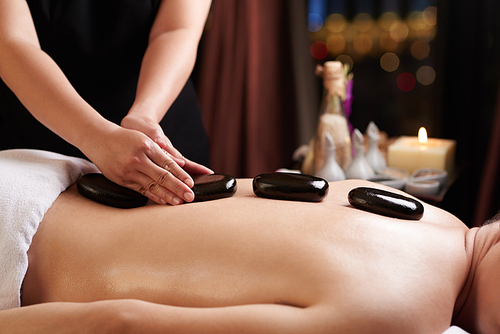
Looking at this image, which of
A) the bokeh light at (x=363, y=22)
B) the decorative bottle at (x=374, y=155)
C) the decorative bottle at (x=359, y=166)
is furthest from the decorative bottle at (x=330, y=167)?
the bokeh light at (x=363, y=22)

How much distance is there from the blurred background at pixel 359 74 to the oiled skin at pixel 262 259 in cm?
139

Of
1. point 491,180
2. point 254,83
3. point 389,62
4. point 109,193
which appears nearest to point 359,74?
point 389,62

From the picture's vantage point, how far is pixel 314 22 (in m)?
2.40

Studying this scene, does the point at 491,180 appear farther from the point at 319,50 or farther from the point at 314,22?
the point at 314,22

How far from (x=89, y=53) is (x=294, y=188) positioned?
2.70 feet

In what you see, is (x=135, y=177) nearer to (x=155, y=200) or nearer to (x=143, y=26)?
(x=155, y=200)

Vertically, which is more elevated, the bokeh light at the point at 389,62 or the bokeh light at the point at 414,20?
the bokeh light at the point at 414,20

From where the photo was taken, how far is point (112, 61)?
125cm

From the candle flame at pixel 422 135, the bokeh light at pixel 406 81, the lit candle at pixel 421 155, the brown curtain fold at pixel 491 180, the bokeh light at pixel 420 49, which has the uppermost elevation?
the bokeh light at pixel 420 49

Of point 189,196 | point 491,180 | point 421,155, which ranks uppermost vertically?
point 189,196

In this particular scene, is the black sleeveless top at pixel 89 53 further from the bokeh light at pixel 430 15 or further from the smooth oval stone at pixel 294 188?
the bokeh light at pixel 430 15

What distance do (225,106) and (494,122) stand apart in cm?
141

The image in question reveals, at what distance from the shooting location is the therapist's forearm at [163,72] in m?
0.98

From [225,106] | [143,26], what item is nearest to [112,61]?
[143,26]
